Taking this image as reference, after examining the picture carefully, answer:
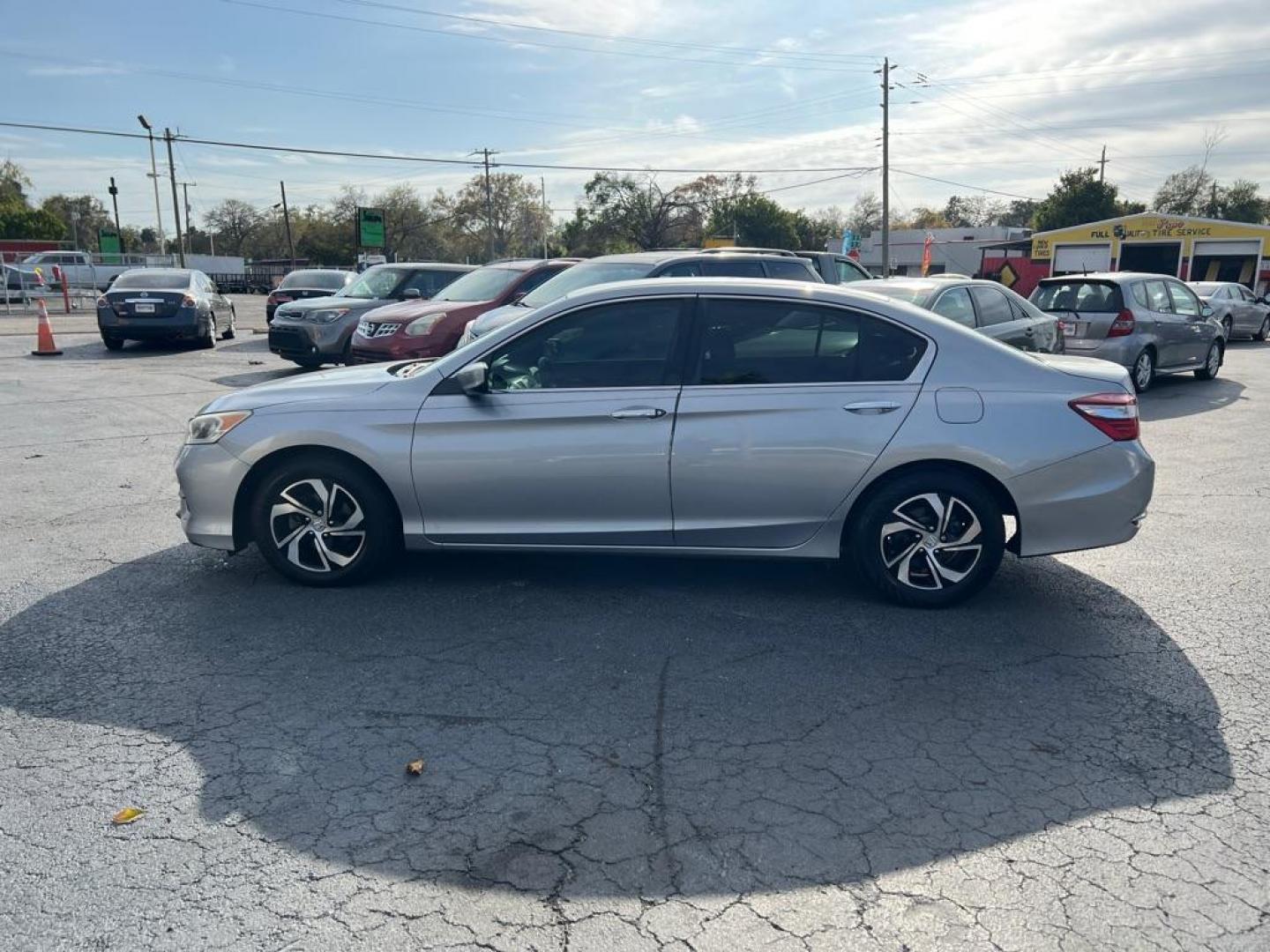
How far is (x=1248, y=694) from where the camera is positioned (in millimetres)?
4141

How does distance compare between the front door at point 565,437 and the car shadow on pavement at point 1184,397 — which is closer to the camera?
the front door at point 565,437

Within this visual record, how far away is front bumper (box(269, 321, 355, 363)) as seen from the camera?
14.7 meters

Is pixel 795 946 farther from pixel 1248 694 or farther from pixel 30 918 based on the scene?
pixel 1248 694

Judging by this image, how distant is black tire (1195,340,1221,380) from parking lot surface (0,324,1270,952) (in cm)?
1014

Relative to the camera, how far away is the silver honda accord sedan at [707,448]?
4.91 metres

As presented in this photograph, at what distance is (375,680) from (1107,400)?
3806 mm

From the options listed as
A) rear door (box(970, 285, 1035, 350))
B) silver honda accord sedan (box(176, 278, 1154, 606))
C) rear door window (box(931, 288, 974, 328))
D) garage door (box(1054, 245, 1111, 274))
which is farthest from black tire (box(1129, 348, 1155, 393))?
garage door (box(1054, 245, 1111, 274))

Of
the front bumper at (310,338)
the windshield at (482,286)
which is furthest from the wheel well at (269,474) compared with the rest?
the front bumper at (310,338)

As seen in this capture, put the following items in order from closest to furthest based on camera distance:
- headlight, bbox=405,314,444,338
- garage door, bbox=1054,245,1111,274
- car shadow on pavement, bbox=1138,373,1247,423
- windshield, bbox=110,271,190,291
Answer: car shadow on pavement, bbox=1138,373,1247,423
headlight, bbox=405,314,444,338
windshield, bbox=110,271,190,291
garage door, bbox=1054,245,1111,274

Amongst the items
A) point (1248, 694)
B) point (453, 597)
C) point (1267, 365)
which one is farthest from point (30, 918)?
point (1267, 365)

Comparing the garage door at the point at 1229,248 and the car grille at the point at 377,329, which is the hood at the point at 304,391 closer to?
the car grille at the point at 377,329

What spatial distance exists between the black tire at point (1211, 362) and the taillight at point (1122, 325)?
8.23 ft

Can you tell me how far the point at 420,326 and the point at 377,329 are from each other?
0.78 metres

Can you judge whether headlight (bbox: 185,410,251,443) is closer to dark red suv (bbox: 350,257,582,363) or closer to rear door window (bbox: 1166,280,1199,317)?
dark red suv (bbox: 350,257,582,363)
